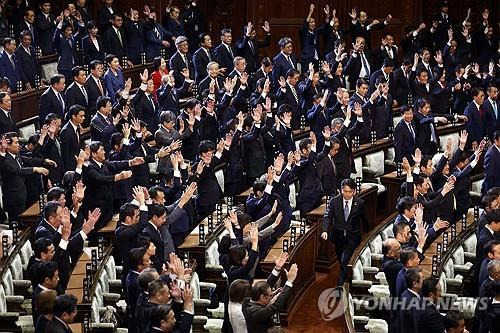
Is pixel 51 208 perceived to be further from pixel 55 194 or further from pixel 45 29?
pixel 45 29

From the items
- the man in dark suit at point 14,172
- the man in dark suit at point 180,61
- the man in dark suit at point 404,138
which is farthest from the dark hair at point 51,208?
the man in dark suit at point 180,61

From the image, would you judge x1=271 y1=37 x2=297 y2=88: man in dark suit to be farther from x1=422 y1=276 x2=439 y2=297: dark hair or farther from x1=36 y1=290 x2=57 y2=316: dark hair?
x1=36 y1=290 x2=57 y2=316: dark hair

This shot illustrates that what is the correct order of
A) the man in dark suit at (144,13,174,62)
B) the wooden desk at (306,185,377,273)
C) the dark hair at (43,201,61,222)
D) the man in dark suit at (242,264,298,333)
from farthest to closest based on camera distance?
the man in dark suit at (144,13,174,62), the wooden desk at (306,185,377,273), the dark hair at (43,201,61,222), the man in dark suit at (242,264,298,333)

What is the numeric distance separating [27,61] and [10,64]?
440 mm

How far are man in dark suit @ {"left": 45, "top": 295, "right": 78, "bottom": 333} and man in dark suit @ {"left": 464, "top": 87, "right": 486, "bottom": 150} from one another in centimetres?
752

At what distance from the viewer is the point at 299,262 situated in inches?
425

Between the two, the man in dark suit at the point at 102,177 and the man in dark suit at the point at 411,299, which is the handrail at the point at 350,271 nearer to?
the man in dark suit at the point at 411,299

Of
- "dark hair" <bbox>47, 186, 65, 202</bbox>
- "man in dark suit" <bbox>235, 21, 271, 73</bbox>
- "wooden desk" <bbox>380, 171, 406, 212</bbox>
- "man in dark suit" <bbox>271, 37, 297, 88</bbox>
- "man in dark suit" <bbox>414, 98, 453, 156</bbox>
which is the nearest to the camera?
"dark hair" <bbox>47, 186, 65, 202</bbox>

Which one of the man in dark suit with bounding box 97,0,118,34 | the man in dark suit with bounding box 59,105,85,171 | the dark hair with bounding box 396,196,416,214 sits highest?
the man in dark suit with bounding box 97,0,118,34

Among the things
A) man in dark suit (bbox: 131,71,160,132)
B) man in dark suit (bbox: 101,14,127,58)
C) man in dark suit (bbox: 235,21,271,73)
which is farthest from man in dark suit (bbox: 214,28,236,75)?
man in dark suit (bbox: 131,71,160,132)

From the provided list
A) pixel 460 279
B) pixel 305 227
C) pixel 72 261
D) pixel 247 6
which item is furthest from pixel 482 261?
pixel 247 6

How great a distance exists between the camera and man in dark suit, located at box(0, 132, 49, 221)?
420 inches

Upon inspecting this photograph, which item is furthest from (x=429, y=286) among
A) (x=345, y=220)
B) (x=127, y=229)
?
(x=127, y=229)

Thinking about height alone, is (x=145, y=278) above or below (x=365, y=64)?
below
